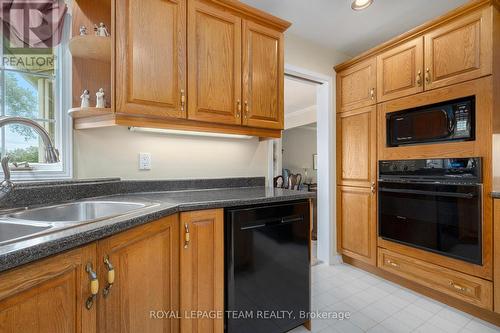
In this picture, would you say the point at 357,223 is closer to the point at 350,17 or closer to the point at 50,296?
the point at 350,17

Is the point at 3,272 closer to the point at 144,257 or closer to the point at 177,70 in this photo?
the point at 144,257

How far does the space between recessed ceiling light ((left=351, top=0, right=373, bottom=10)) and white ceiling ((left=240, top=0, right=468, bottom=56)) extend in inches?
2.0

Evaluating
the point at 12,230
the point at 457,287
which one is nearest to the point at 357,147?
the point at 457,287

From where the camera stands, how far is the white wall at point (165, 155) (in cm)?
150

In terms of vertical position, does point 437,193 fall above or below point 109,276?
above

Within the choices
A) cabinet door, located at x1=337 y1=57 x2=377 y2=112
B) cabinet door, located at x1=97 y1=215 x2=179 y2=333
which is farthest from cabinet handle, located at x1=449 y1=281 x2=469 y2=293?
cabinet door, located at x1=97 y1=215 x2=179 y2=333

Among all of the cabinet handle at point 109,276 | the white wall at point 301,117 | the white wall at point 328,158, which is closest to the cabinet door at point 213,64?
the cabinet handle at point 109,276

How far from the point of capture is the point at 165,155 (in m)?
1.75

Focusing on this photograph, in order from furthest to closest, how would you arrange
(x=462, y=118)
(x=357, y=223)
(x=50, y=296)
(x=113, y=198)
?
1. (x=357, y=223)
2. (x=462, y=118)
3. (x=113, y=198)
4. (x=50, y=296)

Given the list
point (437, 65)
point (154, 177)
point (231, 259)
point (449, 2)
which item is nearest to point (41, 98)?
point (154, 177)

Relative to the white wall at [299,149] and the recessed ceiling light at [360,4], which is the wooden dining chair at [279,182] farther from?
the white wall at [299,149]

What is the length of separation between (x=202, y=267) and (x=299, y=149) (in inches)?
244

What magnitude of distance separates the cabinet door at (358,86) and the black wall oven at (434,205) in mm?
669

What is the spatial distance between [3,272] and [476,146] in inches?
94.9
